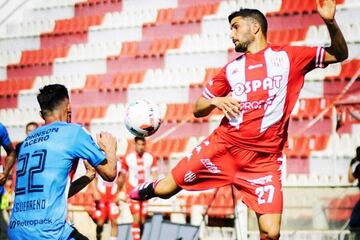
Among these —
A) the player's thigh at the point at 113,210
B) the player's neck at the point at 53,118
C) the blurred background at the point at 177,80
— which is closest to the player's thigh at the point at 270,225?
the player's neck at the point at 53,118

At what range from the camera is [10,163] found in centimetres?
782

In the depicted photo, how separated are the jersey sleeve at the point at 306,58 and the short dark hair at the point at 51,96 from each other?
6.09 feet

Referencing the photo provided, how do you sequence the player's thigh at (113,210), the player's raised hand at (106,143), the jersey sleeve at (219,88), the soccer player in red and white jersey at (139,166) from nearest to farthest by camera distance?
the player's raised hand at (106,143)
the jersey sleeve at (219,88)
the player's thigh at (113,210)
the soccer player in red and white jersey at (139,166)

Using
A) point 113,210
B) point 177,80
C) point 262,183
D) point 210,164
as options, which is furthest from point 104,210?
point 262,183

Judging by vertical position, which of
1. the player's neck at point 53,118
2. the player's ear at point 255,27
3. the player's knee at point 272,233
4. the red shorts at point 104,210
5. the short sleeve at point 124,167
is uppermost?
the player's ear at point 255,27

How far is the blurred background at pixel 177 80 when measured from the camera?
33.3 ft

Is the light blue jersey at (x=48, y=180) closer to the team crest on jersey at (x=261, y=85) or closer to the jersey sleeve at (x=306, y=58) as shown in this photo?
the team crest on jersey at (x=261, y=85)

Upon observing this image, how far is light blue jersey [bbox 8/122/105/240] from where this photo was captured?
4.83 metres

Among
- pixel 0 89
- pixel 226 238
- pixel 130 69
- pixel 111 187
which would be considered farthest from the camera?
pixel 0 89

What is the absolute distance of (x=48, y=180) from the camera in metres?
4.86

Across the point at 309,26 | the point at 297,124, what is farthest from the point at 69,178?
the point at 309,26

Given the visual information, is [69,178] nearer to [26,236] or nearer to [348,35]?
[26,236]

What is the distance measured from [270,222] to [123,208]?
6.33 meters

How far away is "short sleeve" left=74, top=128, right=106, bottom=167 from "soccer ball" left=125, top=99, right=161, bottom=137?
1901mm
